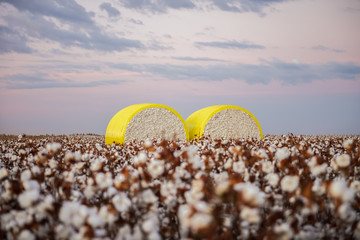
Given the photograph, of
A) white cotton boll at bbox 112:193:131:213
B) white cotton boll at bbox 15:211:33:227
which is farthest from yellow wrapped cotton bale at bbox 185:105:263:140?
white cotton boll at bbox 15:211:33:227

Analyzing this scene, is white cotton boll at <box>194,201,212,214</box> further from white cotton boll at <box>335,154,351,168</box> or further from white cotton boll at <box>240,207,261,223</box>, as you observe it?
white cotton boll at <box>335,154,351,168</box>

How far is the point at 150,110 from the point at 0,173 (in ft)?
40.6

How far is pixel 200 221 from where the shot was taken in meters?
2.44

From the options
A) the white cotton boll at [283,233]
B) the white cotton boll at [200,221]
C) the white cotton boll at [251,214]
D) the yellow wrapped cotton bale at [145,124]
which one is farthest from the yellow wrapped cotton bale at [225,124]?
the white cotton boll at [200,221]

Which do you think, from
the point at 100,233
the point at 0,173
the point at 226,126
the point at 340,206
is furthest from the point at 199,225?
the point at 226,126

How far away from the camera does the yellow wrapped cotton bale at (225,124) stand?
56.6ft

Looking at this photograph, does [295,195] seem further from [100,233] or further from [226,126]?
[226,126]

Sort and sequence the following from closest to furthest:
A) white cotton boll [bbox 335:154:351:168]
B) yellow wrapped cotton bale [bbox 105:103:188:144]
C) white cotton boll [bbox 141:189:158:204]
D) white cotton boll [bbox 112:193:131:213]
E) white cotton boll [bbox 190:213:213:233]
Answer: white cotton boll [bbox 190:213:213:233], white cotton boll [bbox 112:193:131:213], white cotton boll [bbox 141:189:158:204], white cotton boll [bbox 335:154:351:168], yellow wrapped cotton bale [bbox 105:103:188:144]

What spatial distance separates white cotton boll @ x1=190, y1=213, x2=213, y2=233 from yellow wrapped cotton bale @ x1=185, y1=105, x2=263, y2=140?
47.4ft

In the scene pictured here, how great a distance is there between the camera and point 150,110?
1661 cm

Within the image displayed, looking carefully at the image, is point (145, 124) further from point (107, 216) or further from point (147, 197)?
point (107, 216)

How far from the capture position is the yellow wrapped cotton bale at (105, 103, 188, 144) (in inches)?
622

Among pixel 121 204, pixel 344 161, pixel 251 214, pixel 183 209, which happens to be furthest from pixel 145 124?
pixel 251 214

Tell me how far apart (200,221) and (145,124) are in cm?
1417
